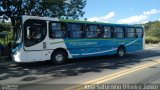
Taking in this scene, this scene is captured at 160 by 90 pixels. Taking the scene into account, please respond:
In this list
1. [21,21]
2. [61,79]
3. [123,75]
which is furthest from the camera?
[21,21]

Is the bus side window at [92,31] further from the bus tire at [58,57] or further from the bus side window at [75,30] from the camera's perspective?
the bus tire at [58,57]

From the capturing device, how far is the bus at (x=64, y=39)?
15.3m

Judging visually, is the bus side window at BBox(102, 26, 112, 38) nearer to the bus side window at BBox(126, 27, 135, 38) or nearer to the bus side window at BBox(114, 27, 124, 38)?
the bus side window at BBox(114, 27, 124, 38)

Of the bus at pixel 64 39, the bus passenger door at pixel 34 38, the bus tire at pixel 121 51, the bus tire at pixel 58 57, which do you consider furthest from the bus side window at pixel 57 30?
the bus tire at pixel 121 51

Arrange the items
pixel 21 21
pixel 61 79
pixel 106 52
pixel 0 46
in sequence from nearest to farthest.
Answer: pixel 61 79 < pixel 21 21 < pixel 0 46 < pixel 106 52

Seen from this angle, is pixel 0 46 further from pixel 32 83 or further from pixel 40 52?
pixel 32 83

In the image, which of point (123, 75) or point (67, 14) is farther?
point (67, 14)

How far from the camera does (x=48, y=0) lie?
922 inches

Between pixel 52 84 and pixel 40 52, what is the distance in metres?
5.47

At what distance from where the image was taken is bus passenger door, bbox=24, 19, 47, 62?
15250 millimetres

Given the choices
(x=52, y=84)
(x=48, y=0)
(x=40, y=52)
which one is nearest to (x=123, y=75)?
(x=52, y=84)

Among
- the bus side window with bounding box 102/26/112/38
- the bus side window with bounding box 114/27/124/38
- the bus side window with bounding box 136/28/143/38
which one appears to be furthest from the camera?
the bus side window with bounding box 136/28/143/38

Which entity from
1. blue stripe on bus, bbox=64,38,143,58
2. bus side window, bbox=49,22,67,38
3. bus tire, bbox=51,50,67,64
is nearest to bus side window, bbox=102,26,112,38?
blue stripe on bus, bbox=64,38,143,58

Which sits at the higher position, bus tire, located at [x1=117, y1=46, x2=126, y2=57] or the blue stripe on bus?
the blue stripe on bus
